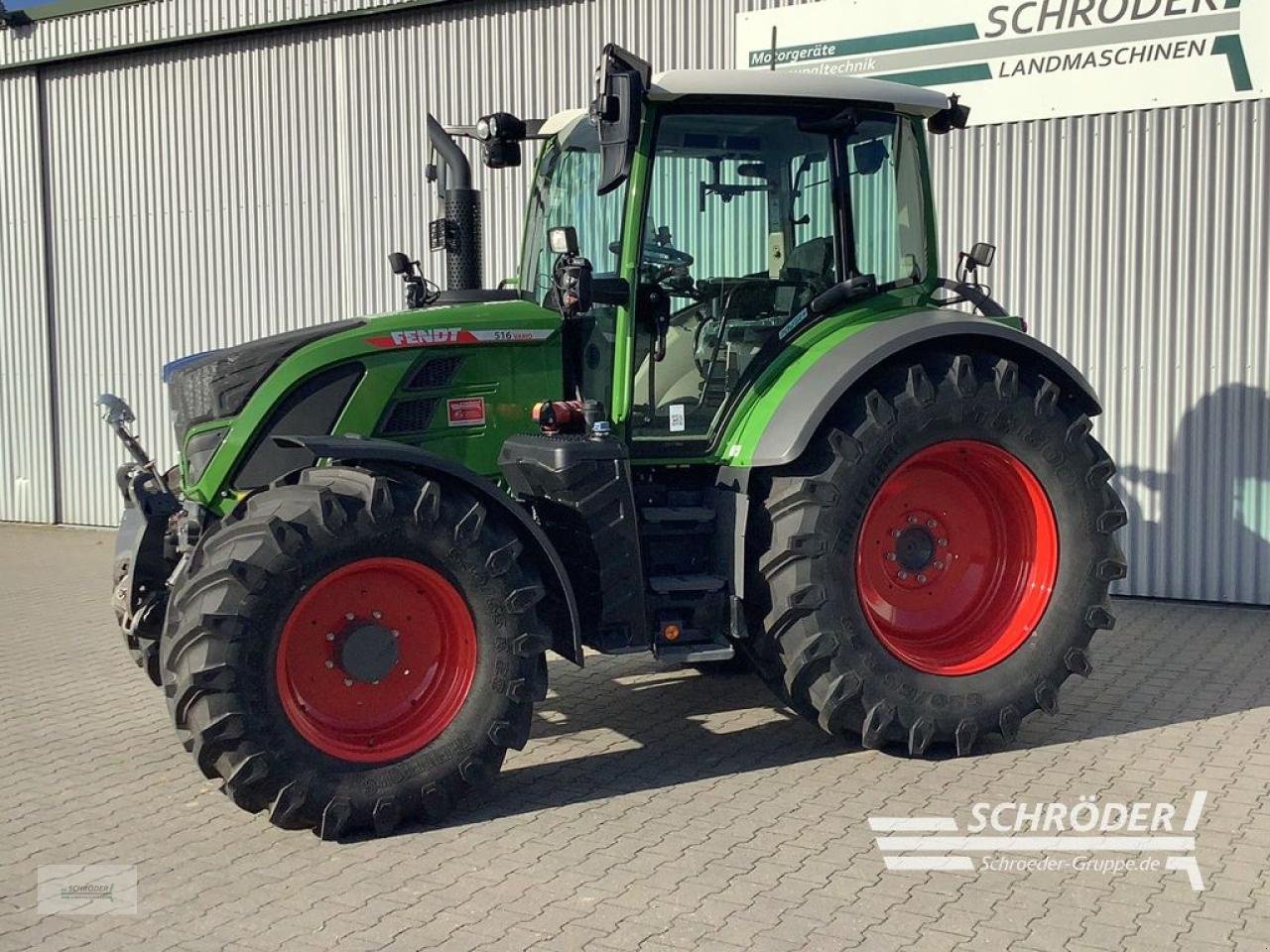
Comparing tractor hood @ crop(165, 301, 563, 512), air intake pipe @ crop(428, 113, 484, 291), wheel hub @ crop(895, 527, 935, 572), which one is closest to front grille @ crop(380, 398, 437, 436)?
tractor hood @ crop(165, 301, 563, 512)

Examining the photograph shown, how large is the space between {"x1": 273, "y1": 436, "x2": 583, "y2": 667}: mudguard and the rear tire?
0.06 metres

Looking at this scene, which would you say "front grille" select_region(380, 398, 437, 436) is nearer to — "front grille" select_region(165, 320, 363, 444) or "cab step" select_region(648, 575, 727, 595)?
"front grille" select_region(165, 320, 363, 444)

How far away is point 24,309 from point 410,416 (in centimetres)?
978

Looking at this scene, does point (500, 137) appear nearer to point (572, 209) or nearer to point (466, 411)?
point (572, 209)

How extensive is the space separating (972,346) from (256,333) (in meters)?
8.30

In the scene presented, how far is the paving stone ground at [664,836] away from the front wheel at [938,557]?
0.27 metres

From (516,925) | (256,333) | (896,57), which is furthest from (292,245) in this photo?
(516,925)

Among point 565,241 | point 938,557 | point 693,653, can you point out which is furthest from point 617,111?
point 938,557

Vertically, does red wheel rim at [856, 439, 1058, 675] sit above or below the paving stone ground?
above

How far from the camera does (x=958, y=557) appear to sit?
19.7ft

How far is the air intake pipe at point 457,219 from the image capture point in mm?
5996

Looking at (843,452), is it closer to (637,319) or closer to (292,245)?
(637,319)

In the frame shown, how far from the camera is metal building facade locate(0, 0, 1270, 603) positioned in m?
8.64
